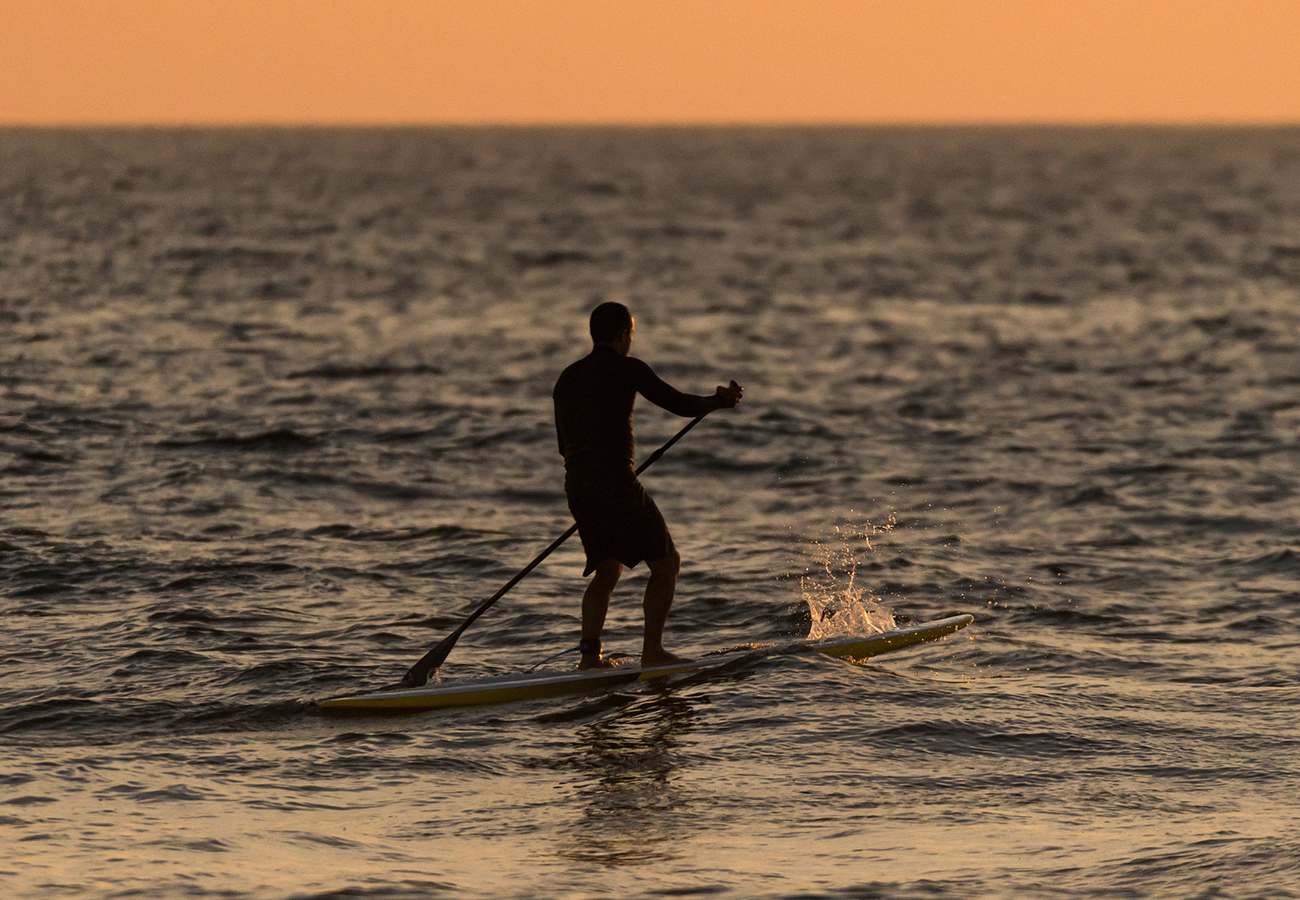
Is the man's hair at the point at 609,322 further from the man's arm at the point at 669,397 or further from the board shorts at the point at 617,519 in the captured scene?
the board shorts at the point at 617,519

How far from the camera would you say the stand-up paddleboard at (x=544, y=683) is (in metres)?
9.20

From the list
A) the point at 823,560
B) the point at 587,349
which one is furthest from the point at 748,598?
the point at 587,349

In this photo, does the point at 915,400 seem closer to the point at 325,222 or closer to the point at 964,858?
the point at 964,858

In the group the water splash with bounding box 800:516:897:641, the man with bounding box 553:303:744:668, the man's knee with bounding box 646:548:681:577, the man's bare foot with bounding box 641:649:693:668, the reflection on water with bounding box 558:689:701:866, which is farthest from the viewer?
the water splash with bounding box 800:516:897:641

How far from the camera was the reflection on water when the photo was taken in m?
7.07

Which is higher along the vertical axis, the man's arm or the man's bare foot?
the man's arm

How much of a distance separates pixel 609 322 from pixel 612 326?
3 cm

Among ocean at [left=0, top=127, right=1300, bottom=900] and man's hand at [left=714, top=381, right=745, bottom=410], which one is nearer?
ocean at [left=0, top=127, right=1300, bottom=900]

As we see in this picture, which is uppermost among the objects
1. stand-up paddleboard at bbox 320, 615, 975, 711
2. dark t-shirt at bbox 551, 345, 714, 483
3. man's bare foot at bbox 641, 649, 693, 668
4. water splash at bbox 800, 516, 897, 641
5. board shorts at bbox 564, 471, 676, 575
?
dark t-shirt at bbox 551, 345, 714, 483

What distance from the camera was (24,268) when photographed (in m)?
36.0

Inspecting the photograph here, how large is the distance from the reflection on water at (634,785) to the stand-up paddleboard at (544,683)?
0.33 meters

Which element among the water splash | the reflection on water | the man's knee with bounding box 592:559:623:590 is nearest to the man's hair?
the man's knee with bounding box 592:559:623:590

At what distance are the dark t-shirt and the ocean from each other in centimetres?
135

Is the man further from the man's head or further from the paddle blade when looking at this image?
the paddle blade
